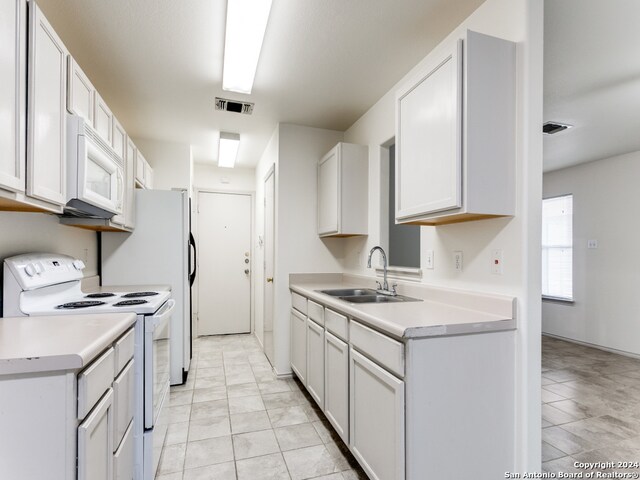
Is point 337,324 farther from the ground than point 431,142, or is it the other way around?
point 431,142

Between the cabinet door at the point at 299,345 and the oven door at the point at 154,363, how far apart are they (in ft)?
3.66

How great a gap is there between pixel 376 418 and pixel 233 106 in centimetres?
265

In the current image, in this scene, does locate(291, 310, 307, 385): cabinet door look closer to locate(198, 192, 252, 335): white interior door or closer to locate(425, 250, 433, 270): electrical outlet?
locate(425, 250, 433, 270): electrical outlet

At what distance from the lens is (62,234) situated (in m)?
2.35

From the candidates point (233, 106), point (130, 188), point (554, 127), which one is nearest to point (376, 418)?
point (130, 188)

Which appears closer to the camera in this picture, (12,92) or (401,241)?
(12,92)

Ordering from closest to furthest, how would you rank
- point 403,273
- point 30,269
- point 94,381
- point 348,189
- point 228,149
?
point 94,381
point 30,269
point 403,273
point 348,189
point 228,149

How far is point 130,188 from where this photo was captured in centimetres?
283

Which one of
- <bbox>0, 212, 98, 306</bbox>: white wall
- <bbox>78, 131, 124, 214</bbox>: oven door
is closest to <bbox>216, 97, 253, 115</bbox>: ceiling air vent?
<bbox>78, 131, 124, 214</bbox>: oven door

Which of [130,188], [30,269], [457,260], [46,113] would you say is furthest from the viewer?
[130,188]

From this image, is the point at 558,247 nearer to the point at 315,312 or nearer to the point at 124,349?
the point at 315,312

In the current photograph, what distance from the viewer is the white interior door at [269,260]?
3.62 meters

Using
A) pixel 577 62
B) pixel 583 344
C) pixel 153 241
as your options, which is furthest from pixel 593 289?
pixel 153 241

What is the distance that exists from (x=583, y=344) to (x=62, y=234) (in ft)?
19.6
